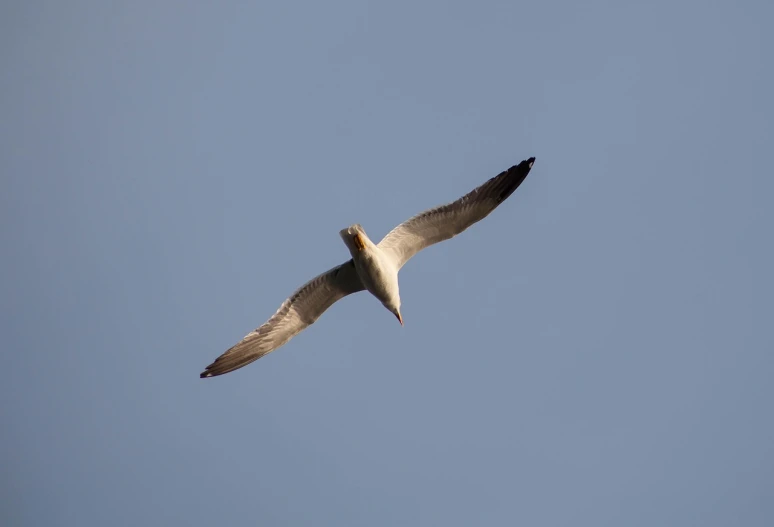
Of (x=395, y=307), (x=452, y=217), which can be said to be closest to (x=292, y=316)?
(x=395, y=307)

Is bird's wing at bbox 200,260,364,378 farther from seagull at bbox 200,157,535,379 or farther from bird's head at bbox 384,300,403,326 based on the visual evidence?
bird's head at bbox 384,300,403,326

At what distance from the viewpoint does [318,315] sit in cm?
1789

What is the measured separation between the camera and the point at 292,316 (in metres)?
17.6

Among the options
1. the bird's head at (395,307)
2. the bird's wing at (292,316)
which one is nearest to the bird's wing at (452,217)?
the bird's head at (395,307)

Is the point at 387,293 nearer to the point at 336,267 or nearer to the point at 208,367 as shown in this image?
the point at 336,267

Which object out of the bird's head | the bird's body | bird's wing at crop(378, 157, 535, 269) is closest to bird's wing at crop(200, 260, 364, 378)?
the bird's body

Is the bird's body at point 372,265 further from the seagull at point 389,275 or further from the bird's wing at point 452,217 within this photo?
the bird's wing at point 452,217

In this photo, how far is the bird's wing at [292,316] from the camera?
57.2ft

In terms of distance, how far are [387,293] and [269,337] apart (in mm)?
2262

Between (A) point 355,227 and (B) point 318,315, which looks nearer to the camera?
(A) point 355,227

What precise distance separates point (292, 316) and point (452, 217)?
3335 mm

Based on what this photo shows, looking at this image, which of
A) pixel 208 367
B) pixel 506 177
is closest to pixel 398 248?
pixel 506 177

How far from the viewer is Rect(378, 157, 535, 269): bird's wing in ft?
57.1

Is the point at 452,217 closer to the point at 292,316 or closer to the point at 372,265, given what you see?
the point at 372,265
